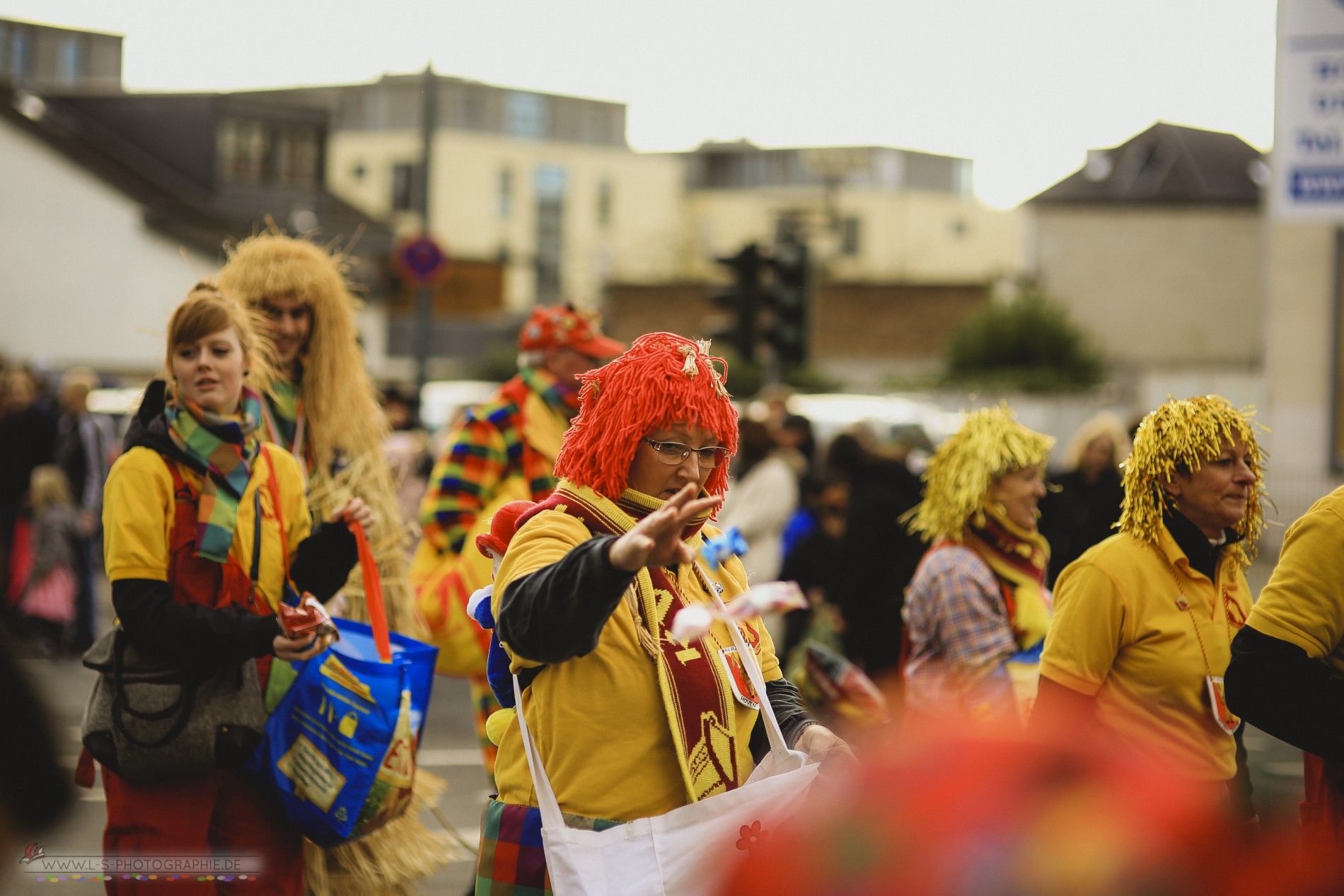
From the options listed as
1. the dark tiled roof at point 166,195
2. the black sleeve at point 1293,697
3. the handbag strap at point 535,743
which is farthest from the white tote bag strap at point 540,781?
the dark tiled roof at point 166,195

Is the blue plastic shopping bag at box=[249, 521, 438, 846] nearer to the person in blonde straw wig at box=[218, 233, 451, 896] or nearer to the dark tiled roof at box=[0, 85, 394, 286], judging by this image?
the person in blonde straw wig at box=[218, 233, 451, 896]

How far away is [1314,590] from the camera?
115 inches

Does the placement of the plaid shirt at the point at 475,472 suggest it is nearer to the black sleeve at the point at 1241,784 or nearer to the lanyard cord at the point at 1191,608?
the lanyard cord at the point at 1191,608

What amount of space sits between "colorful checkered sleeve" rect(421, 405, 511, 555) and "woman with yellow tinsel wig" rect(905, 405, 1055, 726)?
157 centimetres

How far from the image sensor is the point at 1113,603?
3.40m

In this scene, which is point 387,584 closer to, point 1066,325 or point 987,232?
point 1066,325

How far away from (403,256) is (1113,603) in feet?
40.5

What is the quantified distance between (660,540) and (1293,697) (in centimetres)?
149

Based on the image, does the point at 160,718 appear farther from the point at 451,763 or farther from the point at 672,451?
the point at 451,763

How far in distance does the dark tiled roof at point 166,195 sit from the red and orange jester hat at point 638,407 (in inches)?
1095

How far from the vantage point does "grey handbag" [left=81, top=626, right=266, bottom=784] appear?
338cm

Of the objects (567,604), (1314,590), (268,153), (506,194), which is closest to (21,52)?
(268,153)

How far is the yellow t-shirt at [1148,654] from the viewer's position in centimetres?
337

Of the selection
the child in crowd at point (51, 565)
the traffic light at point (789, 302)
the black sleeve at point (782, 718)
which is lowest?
the child in crowd at point (51, 565)
